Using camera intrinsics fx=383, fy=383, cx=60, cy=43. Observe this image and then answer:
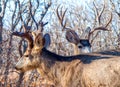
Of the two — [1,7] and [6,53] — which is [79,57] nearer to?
[6,53]

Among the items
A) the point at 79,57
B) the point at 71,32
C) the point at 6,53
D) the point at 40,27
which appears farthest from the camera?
the point at 71,32

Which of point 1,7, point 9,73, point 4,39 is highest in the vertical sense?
point 1,7

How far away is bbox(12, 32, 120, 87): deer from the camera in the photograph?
7.50 meters

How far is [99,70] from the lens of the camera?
762 cm

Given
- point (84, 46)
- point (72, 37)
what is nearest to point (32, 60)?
point (84, 46)

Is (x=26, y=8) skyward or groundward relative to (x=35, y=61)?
skyward

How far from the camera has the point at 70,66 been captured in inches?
320

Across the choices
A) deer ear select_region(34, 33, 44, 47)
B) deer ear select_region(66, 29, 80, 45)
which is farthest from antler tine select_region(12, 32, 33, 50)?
deer ear select_region(66, 29, 80, 45)

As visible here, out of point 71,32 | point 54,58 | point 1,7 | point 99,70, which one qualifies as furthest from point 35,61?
point 71,32

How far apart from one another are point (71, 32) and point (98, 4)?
11.6 m

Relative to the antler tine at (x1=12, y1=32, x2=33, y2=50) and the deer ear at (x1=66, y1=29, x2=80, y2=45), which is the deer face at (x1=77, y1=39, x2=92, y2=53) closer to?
the deer ear at (x1=66, y1=29, x2=80, y2=45)

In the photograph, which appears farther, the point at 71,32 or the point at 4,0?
the point at 71,32

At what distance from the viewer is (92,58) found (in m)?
8.05

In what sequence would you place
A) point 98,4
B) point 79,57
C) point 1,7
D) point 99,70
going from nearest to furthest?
point 99,70 → point 79,57 → point 1,7 → point 98,4
